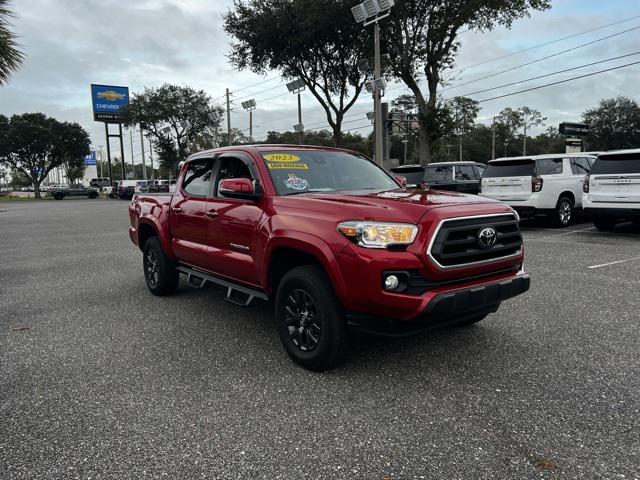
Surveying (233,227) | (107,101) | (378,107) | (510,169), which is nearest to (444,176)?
(510,169)

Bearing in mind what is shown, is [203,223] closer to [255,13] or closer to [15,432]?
[15,432]

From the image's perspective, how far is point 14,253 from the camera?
10.9 meters

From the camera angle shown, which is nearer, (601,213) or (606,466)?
(606,466)

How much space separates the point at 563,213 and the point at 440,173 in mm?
4898

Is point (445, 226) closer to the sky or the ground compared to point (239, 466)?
closer to the sky

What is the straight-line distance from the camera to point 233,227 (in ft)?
15.2

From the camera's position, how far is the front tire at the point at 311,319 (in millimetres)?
3580

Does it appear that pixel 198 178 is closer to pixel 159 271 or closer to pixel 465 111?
pixel 159 271

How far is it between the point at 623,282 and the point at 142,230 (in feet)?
21.7

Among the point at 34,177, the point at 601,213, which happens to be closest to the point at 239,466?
the point at 601,213

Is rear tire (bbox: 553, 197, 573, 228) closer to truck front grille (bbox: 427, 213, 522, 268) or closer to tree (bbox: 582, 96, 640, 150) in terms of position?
truck front grille (bbox: 427, 213, 522, 268)

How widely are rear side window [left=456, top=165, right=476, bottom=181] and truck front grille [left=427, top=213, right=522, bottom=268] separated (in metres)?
13.2

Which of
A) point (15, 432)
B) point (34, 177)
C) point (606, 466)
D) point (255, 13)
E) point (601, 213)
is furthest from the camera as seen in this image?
point (34, 177)

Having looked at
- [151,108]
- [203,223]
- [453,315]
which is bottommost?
[453,315]
